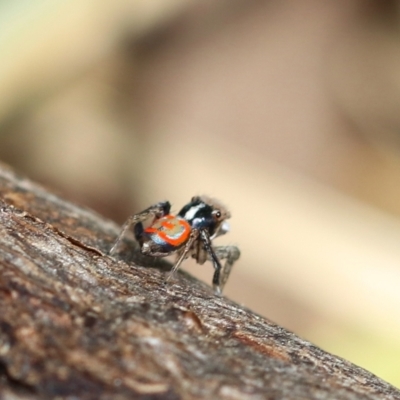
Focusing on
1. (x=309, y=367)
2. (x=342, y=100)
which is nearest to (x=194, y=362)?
(x=309, y=367)

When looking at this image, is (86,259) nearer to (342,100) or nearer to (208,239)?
A: (208,239)

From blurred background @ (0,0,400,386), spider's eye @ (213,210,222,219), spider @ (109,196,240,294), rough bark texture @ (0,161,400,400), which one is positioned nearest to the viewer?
rough bark texture @ (0,161,400,400)

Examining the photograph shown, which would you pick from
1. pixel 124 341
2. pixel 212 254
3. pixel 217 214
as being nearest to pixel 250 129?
pixel 217 214

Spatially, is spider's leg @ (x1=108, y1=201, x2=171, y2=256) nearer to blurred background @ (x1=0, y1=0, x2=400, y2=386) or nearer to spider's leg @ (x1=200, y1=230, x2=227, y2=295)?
spider's leg @ (x1=200, y1=230, x2=227, y2=295)

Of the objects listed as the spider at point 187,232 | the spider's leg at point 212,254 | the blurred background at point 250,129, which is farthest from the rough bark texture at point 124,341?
the blurred background at point 250,129

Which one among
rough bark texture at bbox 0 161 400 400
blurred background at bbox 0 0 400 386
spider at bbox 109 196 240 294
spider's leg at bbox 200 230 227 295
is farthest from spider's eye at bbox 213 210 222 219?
blurred background at bbox 0 0 400 386

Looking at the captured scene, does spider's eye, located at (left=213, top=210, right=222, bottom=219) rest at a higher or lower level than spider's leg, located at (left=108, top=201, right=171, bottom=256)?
higher

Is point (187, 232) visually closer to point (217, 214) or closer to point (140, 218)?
point (140, 218)
